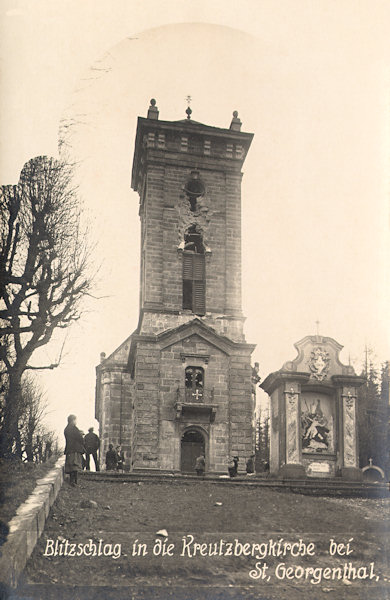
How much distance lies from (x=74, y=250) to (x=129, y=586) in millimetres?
12076

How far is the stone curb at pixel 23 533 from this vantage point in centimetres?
1088

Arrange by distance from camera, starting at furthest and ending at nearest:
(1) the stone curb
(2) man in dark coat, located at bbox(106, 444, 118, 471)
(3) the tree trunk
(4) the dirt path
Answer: (2) man in dark coat, located at bbox(106, 444, 118, 471)
(3) the tree trunk
(4) the dirt path
(1) the stone curb

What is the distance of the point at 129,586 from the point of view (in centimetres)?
1195

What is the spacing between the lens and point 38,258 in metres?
21.0

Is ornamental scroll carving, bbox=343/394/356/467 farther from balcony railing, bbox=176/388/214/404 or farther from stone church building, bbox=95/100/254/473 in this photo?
balcony railing, bbox=176/388/214/404

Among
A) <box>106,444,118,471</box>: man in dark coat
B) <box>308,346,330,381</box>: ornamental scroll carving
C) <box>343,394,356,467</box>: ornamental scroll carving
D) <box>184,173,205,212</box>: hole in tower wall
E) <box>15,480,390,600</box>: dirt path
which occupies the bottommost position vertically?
<box>15,480,390,600</box>: dirt path

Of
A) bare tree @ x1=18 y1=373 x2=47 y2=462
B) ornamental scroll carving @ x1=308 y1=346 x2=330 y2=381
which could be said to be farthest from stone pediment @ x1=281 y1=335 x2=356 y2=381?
bare tree @ x1=18 y1=373 x2=47 y2=462

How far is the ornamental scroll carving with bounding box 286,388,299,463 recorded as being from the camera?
2741 centimetres

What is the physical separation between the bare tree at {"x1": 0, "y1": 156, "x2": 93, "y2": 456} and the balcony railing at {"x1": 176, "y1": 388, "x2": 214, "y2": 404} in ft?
34.6

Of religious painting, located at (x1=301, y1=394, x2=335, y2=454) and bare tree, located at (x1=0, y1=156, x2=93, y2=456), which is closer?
bare tree, located at (x1=0, y1=156, x2=93, y2=456)

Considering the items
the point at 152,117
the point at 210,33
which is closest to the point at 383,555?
the point at 210,33

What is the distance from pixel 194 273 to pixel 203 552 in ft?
72.4

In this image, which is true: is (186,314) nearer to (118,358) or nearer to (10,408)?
(118,358)

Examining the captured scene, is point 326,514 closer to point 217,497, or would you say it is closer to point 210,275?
point 217,497
